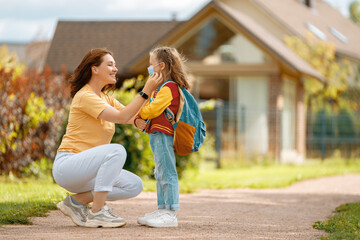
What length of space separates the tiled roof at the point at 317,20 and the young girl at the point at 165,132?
20.7 m

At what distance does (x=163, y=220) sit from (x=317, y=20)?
2880 cm

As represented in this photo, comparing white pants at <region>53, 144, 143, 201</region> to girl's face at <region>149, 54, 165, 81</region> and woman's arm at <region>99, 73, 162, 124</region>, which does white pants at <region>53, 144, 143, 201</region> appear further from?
girl's face at <region>149, 54, 165, 81</region>

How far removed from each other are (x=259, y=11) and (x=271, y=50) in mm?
8031

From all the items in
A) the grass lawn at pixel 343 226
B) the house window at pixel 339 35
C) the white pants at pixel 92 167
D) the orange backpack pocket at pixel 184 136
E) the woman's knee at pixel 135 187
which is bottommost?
the grass lawn at pixel 343 226

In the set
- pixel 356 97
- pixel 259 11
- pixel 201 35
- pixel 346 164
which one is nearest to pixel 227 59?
pixel 201 35

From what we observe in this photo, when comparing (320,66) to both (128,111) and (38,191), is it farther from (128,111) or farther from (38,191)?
(128,111)

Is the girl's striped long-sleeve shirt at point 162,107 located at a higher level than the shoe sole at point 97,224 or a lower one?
higher

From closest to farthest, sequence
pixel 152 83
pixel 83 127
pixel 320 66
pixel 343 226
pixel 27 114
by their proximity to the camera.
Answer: pixel 152 83, pixel 83 127, pixel 343 226, pixel 27 114, pixel 320 66

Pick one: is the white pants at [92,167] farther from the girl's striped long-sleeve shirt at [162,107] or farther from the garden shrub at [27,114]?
the garden shrub at [27,114]

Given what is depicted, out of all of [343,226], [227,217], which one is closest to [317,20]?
[227,217]

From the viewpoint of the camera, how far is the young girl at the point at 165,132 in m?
5.60

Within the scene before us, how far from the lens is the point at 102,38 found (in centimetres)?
2736

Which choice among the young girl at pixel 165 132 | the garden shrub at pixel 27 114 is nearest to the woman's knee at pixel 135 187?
the young girl at pixel 165 132

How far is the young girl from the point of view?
5602mm
